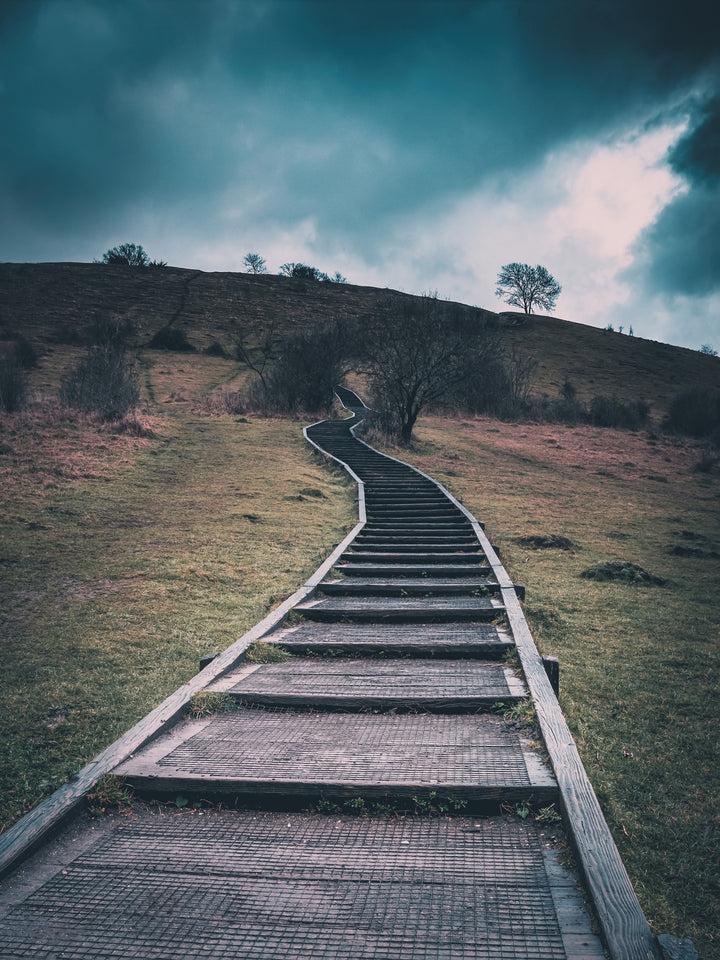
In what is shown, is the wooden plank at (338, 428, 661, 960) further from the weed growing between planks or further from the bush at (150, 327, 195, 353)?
the bush at (150, 327, 195, 353)

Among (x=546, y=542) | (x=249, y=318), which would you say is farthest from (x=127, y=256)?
(x=546, y=542)

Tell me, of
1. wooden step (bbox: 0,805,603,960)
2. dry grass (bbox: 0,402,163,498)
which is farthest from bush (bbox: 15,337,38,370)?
wooden step (bbox: 0,805,603,960)

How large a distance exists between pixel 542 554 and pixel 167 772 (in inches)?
324

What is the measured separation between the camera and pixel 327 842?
240cm

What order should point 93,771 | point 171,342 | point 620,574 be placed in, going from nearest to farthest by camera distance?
1. point 93,771
2. point 620,574
3. point 171,342

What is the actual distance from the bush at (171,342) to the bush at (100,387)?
23685 mm

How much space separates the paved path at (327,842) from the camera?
1894 mm

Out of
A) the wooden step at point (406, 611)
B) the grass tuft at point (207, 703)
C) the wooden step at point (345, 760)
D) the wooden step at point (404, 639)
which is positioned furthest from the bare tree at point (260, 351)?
the wooden step at point (345, 760)

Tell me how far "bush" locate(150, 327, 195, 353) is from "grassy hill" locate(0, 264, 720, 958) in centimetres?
2439

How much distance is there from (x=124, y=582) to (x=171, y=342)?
1802 inches

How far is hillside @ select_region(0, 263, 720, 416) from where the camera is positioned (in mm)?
48719

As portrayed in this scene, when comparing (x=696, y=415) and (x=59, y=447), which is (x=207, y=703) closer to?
(x=59, y=447)

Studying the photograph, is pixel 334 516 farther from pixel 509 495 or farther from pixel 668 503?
pixel 668 503

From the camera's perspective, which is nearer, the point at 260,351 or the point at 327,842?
the point at 327,842
